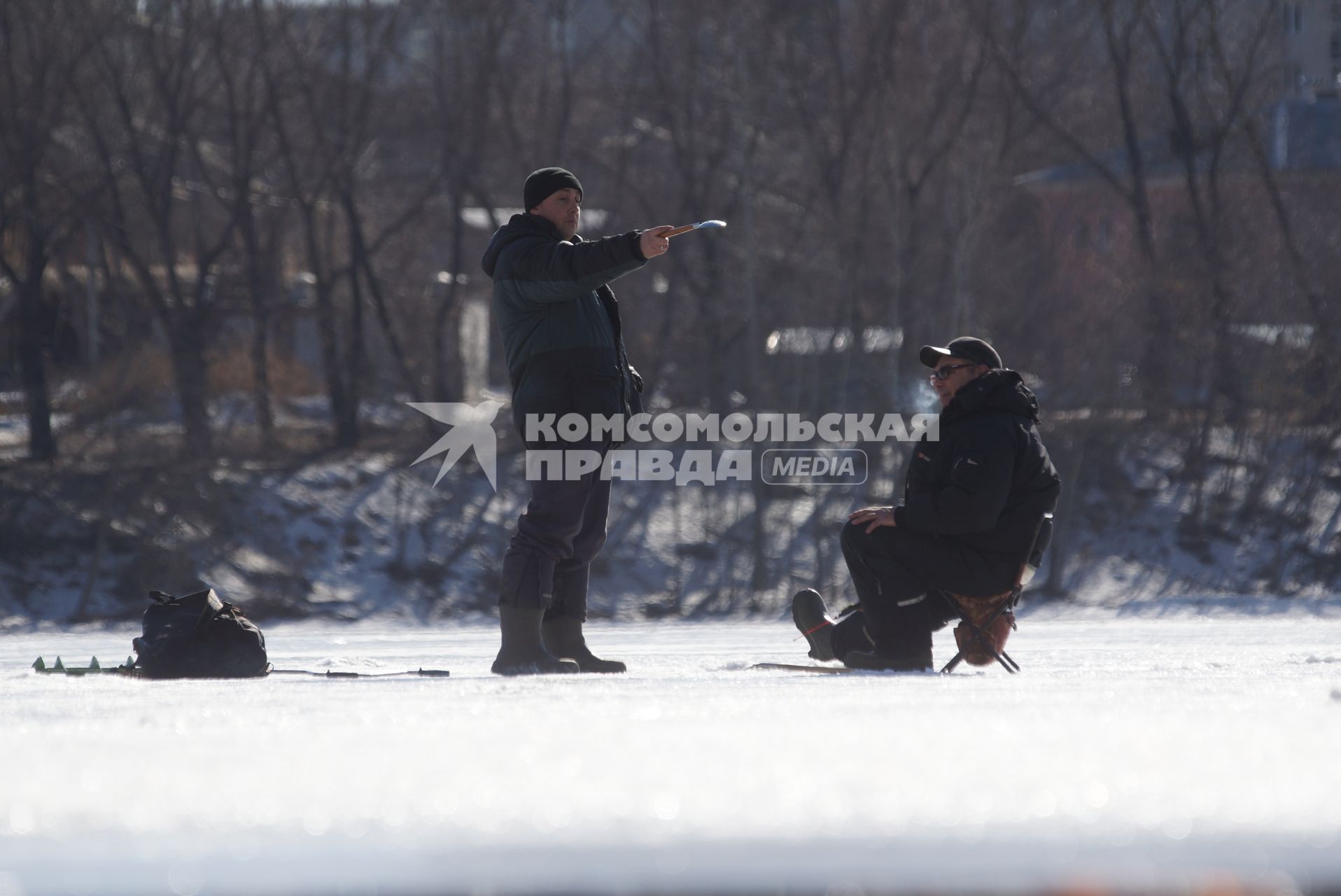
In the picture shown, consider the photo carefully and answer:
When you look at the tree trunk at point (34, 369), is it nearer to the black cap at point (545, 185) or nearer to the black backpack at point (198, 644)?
the black backpack at point (198, 644)

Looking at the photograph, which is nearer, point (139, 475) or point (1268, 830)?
point (1268, 830)

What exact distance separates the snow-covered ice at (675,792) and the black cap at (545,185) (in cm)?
167

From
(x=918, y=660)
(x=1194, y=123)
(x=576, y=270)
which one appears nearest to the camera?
(x=576, y=270)

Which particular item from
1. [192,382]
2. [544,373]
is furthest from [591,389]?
[192,382]

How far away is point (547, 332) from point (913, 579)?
1322 mm

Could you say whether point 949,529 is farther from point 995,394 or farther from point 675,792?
point 675,792

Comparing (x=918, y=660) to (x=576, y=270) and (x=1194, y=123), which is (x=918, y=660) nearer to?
(x=576, y=270)

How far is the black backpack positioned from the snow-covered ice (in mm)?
1064

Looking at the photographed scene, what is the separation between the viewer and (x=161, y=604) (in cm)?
529

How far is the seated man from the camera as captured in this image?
4.94 metres

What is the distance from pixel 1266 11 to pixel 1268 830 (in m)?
19.6

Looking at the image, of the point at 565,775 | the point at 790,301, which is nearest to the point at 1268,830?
the point at 565,775

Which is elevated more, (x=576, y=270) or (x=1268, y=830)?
(x=576, y=270)

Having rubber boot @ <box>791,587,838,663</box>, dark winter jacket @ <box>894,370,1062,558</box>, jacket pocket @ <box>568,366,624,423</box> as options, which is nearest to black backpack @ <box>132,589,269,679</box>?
jacket pocket @ <box>568,366,624,423</box>
